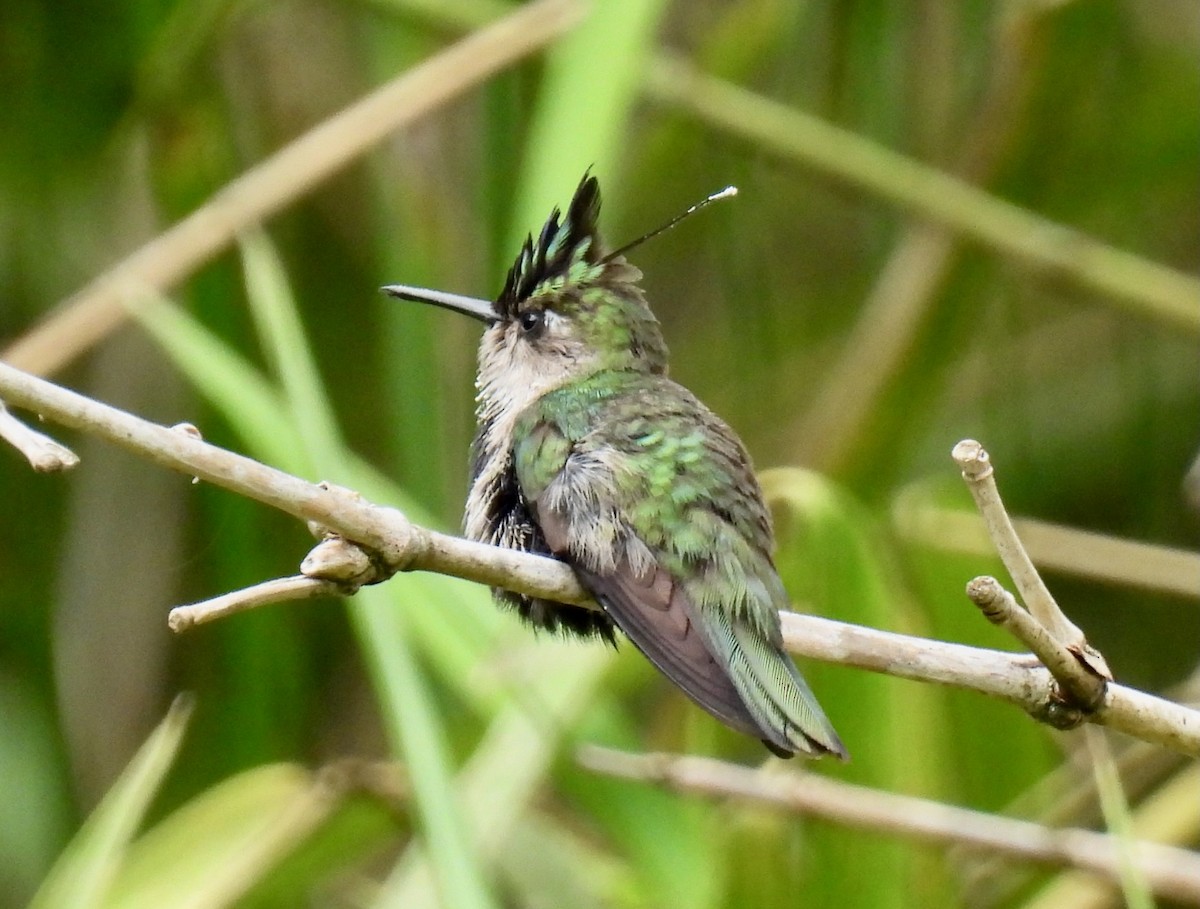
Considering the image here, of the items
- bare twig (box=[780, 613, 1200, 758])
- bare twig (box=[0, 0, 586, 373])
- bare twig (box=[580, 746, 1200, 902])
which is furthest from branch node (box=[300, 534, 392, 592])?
bare twig (box=[0, 0, 586, 373])

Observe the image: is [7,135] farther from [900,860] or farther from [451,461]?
[900,860]

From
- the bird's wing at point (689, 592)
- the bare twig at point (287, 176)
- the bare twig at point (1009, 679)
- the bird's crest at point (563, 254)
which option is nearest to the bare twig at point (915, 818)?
the bird's wing at point (689, 592)

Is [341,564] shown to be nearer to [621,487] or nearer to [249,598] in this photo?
[249,598]

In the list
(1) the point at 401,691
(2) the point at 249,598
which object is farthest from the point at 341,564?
(1) the point at 401,691

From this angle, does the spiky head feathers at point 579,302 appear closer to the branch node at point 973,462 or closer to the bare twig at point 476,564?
the bare twig at point 476,564

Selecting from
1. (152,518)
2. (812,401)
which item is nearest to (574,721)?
(152,518)
